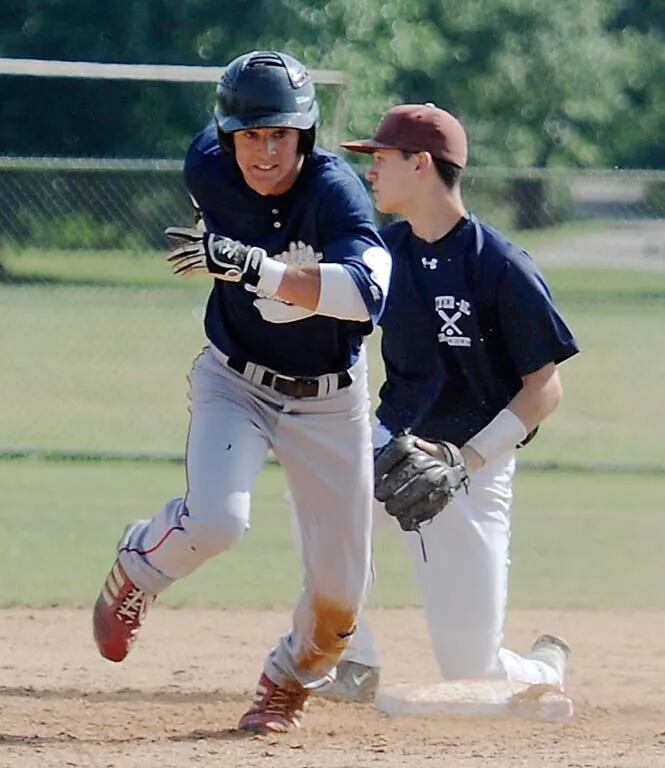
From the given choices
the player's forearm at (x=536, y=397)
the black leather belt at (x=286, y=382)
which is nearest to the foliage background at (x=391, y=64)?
Answer: the player's forearm at (x=536, y=397)

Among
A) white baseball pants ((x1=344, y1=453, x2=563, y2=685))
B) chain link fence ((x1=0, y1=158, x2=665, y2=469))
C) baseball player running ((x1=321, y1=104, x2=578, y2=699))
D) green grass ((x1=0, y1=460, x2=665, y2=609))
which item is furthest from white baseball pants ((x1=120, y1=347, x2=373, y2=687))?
chain link fence ((x1=0, y1=158, x2=665, y2=469))

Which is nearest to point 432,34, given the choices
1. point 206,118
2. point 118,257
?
point 206,118

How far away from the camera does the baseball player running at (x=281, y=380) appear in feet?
15.3

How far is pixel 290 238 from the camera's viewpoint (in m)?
4.84

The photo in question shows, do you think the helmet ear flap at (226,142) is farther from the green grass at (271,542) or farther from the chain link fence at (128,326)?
the chain link fence at (128,326)

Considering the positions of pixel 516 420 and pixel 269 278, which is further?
pixel 516 420

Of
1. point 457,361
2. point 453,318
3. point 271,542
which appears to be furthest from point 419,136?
point 271,542

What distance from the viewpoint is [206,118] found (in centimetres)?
1902

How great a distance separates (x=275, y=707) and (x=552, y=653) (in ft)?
4.20

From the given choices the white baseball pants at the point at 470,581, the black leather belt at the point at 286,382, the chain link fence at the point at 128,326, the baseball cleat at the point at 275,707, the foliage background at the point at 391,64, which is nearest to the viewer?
the black leather belt at the point at 286,382

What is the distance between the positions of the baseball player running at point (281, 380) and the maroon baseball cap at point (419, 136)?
2.61ft

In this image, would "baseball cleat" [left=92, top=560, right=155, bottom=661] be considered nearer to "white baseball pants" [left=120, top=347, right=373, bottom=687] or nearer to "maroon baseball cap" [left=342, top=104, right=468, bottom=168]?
"white baseball pants" [left=120, top=347, right=373, bottom=687]

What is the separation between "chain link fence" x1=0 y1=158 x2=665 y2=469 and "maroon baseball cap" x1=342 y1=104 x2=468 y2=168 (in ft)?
18.1

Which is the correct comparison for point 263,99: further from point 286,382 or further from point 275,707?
point 275,707
